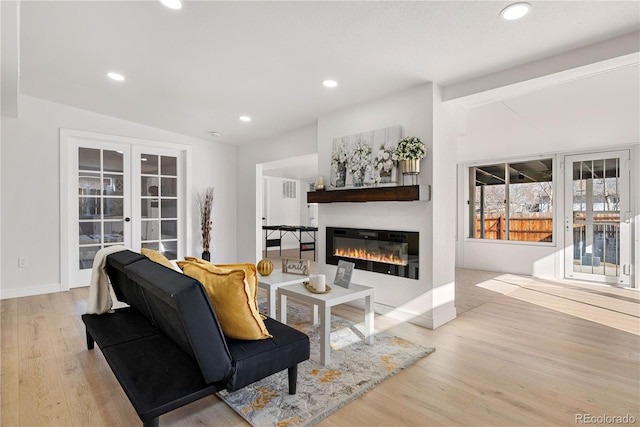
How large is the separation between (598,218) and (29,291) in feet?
26.6

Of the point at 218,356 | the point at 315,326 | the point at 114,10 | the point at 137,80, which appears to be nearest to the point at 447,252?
the point at 315,326

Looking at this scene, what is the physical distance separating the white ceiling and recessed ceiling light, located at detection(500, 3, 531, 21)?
0.04 m

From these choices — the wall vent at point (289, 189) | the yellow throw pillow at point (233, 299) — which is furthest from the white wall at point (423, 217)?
the wall vent at point (289, 189)

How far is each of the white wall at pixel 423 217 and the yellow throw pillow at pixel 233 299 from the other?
1.95 metres

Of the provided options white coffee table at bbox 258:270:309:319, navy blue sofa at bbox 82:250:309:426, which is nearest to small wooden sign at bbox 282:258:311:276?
white coffee table at bbox 258:270:309:319

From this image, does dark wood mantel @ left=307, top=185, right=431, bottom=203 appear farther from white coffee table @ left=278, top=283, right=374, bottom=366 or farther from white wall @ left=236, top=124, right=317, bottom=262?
white wall @ left=236, top=124, right=317, bottom=262

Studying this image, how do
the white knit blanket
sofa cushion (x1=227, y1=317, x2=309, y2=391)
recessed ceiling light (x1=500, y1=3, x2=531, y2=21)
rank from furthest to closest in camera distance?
1. the white knit blanket
2. recessed ceiling light (x1=500, y1=3, x2=531, y2=21)
3. sofa cushion (x1=227, y1=317, x2=309, y2=391)

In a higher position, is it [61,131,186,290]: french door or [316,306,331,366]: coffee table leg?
Result: [61,131,186,290]: french door

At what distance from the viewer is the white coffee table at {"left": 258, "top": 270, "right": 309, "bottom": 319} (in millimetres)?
2879

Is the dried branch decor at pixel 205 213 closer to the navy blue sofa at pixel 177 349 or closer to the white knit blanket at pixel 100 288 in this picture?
the white knit blanket at pixel 100 288

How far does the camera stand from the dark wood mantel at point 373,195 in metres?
3.19

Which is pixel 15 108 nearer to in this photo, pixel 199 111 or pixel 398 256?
pixel 199 111

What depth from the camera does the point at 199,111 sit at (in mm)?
4512

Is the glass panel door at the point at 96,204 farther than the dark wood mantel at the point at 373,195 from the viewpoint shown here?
Yes
